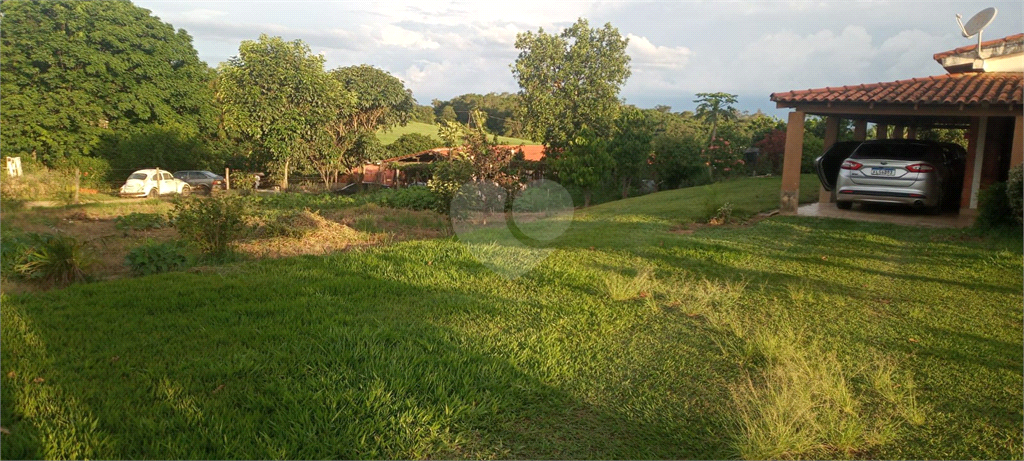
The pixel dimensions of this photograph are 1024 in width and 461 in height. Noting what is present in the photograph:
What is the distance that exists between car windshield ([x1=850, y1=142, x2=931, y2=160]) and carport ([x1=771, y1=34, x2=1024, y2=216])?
618mm

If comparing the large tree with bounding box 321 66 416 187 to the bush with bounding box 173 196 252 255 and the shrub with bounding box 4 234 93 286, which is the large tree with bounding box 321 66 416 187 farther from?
the shrub with bounding box 4 234 93 286

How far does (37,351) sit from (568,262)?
18.2 feet

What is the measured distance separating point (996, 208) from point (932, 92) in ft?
8.52

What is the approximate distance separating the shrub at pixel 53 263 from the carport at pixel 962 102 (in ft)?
37.5

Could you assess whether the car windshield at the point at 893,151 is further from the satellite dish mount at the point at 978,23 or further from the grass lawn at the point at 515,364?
the grass lawn at the point at 515,364

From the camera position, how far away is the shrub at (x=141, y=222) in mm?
12016

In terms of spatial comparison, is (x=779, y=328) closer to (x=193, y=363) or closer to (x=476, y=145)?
(x=193, y=363)

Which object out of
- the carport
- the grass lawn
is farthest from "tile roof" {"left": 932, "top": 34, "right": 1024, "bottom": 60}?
the grass lawn

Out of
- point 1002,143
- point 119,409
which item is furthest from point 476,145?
point 119,409

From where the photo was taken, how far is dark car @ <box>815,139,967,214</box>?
11.5 metres

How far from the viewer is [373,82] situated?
44625mm

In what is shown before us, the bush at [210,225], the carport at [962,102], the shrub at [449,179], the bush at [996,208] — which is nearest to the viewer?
the bush at [210,225]

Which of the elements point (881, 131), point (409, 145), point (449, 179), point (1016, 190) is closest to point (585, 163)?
point (881, 131)

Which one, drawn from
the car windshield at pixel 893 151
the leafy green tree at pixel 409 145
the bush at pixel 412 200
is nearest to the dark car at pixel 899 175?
the car windshield at pixel 893 151
